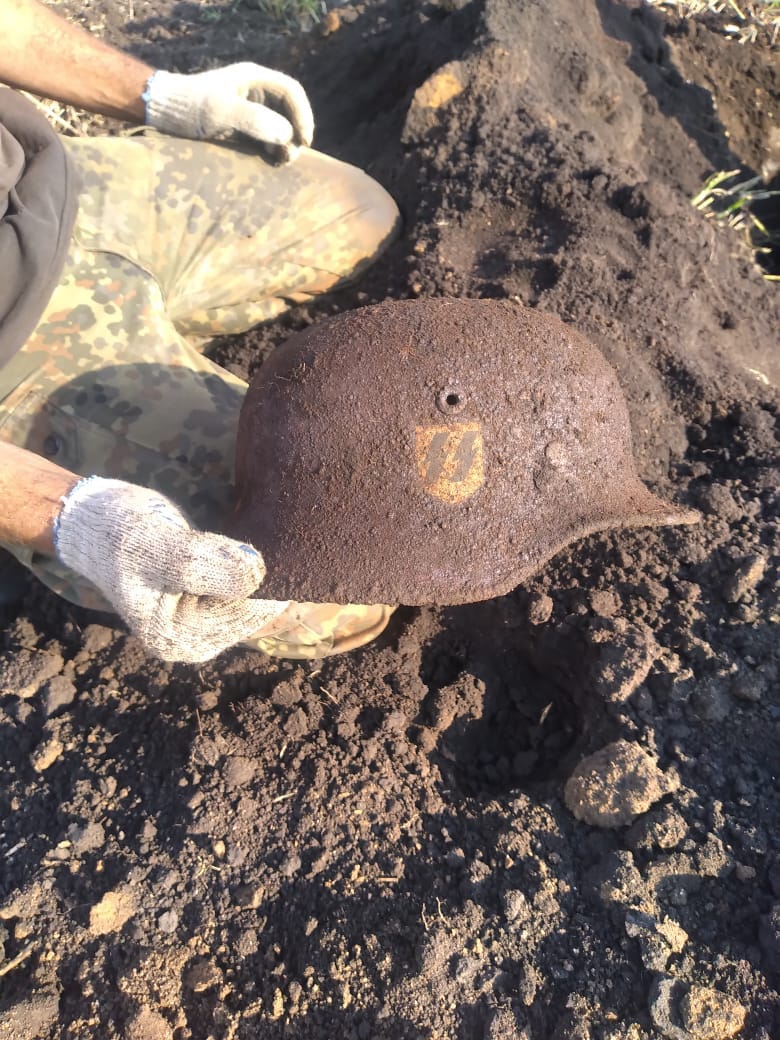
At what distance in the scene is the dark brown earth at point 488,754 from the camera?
1.53m

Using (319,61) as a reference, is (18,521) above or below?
below

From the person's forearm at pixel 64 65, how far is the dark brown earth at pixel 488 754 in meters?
0.96

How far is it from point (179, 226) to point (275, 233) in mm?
339

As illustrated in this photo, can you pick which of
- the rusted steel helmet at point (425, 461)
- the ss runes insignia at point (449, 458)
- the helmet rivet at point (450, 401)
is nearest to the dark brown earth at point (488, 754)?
the rusted steel helmet at point (425, 461)

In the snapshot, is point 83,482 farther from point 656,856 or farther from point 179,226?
point 656,856

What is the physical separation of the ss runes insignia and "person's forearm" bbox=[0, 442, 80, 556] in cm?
87

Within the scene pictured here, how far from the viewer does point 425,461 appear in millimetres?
1601

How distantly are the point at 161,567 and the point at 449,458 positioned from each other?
70 centimetres

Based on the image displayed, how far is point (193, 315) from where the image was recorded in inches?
103

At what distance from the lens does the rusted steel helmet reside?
1.60 m

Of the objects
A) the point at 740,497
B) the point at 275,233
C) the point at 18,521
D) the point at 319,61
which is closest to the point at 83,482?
the point at 18,521

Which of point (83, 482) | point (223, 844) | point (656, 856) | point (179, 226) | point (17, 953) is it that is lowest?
point (17, 953)

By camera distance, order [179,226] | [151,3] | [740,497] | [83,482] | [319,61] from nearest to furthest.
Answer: [83,482]
[740,497]
[179,226]
[319,61]
[151,3]

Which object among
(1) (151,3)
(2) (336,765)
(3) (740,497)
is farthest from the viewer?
(1) (151,3)
